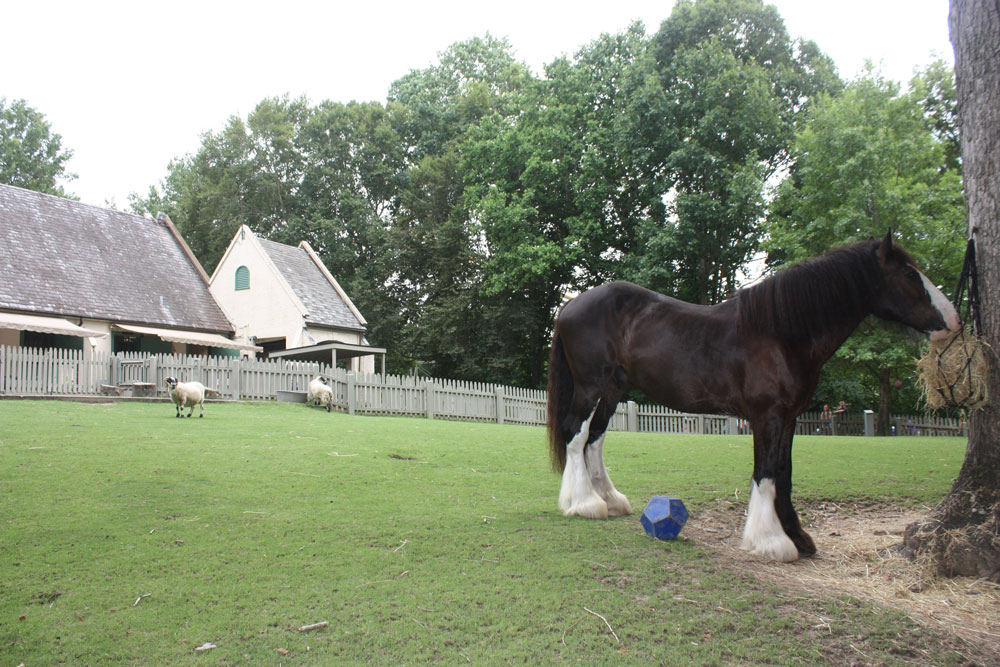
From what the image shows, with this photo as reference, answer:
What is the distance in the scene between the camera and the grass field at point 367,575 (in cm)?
317

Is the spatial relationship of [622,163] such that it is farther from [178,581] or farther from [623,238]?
[178,581]

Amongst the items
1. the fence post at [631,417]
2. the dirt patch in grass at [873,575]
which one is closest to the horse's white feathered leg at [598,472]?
the dirt patch in grass at [873,575]

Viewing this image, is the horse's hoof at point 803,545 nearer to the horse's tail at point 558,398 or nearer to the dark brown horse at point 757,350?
the dark brown horse at point 757,350

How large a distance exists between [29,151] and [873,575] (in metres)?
54.4

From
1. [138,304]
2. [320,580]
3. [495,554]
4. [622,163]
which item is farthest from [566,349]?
[622,163]

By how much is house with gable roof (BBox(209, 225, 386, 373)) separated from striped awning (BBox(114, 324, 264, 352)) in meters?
2.39

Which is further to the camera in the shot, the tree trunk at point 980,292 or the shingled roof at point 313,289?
the shingled roof at point 313,289

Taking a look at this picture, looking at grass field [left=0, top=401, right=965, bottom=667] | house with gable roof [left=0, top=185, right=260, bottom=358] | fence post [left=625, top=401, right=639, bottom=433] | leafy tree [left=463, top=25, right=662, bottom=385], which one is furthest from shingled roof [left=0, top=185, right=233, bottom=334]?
grass field [left=0, top=401, right=965, bottom=667]

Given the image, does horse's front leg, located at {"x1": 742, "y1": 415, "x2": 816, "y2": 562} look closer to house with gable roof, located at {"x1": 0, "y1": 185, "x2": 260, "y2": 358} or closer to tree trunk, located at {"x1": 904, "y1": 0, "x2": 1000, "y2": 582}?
tree trunk, located at {"x1": 904, "y1": 0, "x2": 1000, "y2": 582}

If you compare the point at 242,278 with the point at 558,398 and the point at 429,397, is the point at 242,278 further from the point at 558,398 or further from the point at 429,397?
the point at 558,398

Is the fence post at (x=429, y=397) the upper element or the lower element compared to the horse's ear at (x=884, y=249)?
lower

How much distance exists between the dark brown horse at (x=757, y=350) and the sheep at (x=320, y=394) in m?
13.2

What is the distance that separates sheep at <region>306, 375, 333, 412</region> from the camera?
59.2 feet

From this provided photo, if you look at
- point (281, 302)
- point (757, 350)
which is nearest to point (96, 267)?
point (281, 302)
